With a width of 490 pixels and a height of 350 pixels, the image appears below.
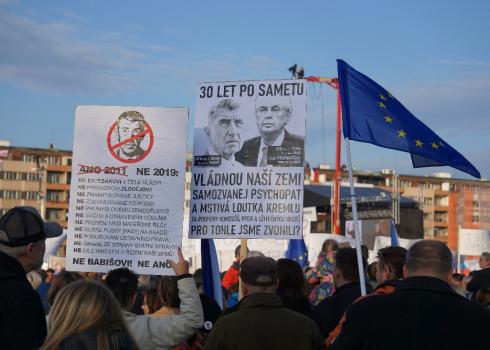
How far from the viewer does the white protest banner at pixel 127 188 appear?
7.88 meters

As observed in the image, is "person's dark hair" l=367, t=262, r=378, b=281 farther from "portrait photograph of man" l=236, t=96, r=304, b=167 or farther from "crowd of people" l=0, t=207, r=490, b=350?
"crowd of people" l=0, t=207, r=490, b=350

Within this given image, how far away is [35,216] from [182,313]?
1.88 meters

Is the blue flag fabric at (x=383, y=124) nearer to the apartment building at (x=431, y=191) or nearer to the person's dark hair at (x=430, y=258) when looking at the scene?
the person's dark hair at (x=430, y=258)

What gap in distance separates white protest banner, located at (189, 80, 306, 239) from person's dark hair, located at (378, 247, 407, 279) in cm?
127

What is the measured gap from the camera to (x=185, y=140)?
26.9ft

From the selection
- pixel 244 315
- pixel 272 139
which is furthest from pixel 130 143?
pixel 244 315

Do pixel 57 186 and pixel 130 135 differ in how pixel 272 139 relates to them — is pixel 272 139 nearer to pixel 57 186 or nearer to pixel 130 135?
pixel 130 135

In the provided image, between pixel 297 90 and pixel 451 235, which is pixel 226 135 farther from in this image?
pixel 451 235

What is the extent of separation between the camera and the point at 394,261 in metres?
6.66

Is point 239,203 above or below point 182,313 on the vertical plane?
above

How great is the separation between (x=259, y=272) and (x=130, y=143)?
271 centimetres

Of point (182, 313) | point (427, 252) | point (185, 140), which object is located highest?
point (185, 140)

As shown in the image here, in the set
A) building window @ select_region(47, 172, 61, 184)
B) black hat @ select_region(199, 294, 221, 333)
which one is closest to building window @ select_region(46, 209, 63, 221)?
building window @ select_region(47, 172, 61, 184)

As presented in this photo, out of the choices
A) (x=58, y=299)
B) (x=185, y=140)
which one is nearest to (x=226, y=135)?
(x=185, y=140)
